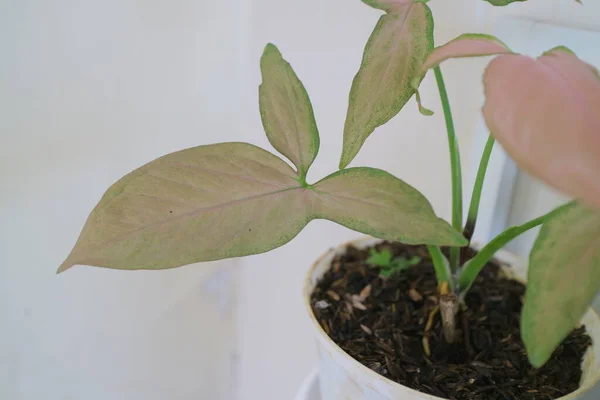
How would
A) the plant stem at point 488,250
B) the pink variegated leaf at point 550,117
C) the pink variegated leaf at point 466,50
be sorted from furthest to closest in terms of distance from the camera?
the plant stem at point 488,250 < the pink variegated leaf at point 466,50 < the pink variegated leaf at point 550,117

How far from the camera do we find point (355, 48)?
2.33ft

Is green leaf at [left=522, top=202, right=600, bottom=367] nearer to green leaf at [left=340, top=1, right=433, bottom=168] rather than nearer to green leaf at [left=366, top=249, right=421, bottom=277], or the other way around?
green leaf at [left=340, top=1, right=433, bottom=168]

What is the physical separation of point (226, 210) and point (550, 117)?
19cm

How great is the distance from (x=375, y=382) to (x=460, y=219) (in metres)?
0.17

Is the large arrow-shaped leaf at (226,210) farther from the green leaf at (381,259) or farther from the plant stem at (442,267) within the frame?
the green leaf at (381,259)

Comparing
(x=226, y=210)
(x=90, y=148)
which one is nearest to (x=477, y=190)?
(x=226, y=210)

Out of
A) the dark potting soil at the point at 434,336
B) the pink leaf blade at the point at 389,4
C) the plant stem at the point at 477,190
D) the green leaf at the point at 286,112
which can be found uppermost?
the pink leaf blade at the point at 389,4

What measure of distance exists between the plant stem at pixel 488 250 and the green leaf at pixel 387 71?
0.15 meters

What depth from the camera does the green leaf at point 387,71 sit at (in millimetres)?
352

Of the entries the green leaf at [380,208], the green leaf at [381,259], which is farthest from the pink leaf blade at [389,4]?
the green leaf at [381,259]

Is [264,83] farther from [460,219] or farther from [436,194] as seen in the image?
[436,194]

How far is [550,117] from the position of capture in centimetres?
24

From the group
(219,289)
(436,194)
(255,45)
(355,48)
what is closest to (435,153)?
(436,194)

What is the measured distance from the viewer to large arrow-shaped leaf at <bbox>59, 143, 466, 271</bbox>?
312 millimetres
